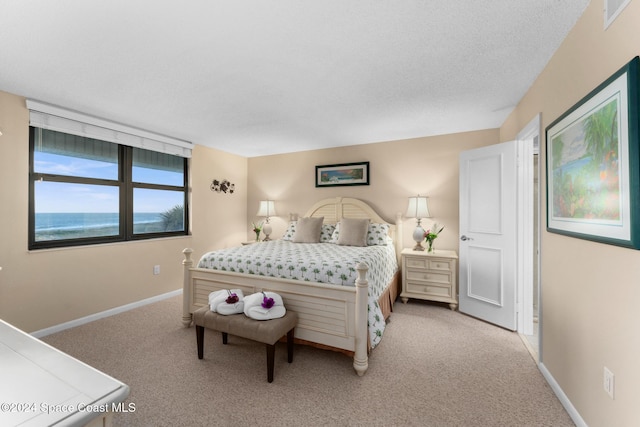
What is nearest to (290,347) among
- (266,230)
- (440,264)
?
(440,264)

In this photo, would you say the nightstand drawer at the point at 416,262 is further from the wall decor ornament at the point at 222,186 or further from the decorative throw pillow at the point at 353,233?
the wall decor ornament at the point at 222,186

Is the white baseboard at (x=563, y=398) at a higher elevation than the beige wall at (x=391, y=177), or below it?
below

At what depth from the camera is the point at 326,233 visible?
13.3 feet

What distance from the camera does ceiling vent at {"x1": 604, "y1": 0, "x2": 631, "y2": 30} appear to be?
4.13 feet

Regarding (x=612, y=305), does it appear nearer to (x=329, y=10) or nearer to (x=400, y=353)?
(x=400, y=353)

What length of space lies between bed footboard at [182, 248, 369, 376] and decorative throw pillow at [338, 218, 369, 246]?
1.41 metres

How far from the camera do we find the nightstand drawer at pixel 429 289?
3.40 meters

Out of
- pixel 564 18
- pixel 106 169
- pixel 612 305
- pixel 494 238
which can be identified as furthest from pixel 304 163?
pixel 612 305

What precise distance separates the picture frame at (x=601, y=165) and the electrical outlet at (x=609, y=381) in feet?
2.13

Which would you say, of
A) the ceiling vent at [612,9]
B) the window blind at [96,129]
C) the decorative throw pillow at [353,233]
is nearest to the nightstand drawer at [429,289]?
the decorative throw pillow at [353,233]

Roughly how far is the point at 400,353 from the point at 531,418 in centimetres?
93

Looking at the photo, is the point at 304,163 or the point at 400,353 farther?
the point at 304,163

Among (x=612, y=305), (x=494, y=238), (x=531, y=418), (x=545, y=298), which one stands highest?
(x=494, y=238)

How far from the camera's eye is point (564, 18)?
1604mm
